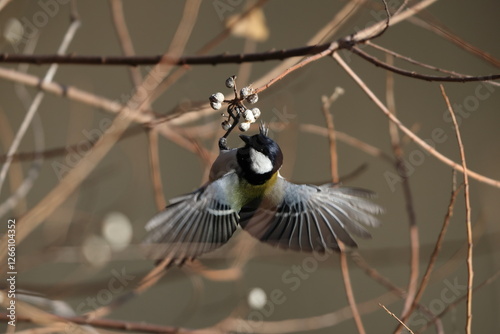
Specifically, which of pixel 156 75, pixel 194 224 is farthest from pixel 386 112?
pixel 156 75

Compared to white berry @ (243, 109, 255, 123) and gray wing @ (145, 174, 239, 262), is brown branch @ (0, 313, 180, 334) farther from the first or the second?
white berry @ (243, 109, 255, 123)

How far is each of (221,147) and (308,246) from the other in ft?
0.68

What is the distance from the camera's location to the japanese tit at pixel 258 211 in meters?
0.77

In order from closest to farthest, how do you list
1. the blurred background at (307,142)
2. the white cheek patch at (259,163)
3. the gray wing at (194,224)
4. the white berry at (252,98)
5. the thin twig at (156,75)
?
the white berry at (252,98) → the gray wing at (194,224) → the white cheek patch at (259,163) → the thin twig at (156,75) → the blurred background at (307,142)

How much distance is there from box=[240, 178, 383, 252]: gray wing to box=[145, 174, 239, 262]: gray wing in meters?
0.04

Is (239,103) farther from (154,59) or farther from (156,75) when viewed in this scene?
(156,75)

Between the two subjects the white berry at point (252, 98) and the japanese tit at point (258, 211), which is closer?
Result: the white berry at point (252, 98)

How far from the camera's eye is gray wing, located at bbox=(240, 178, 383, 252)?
81 centimetres

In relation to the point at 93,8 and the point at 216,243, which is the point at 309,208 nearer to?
the point at 216,243

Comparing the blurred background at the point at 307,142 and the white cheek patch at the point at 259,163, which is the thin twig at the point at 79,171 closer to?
the white cheek patch at the point at 259,163

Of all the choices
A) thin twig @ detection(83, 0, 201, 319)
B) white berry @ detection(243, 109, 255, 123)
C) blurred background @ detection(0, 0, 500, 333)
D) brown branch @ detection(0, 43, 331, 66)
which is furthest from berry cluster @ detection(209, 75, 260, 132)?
blurred background @ detection(0, 0, 500, 333)

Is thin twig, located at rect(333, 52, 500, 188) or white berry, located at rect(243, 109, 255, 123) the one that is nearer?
white berry, located at rect(243, 109, 255, 123)

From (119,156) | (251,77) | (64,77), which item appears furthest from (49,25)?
(251,77)

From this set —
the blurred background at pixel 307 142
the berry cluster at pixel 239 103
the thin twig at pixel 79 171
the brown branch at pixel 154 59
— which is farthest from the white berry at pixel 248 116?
the blurred background at pixel 307 142
